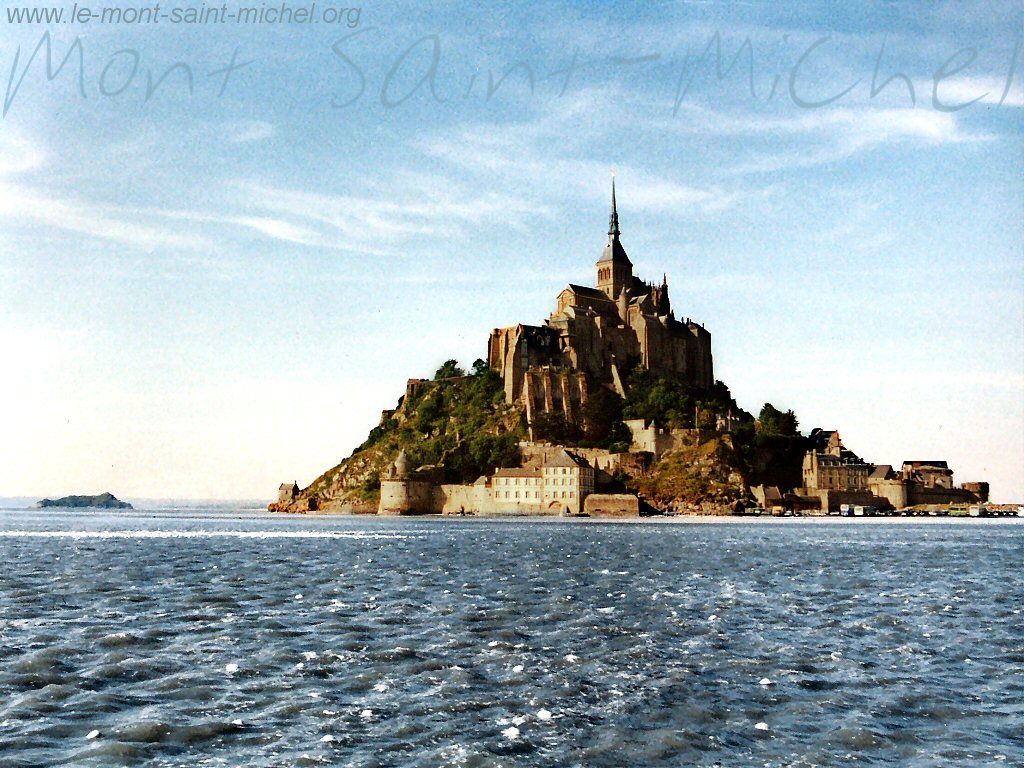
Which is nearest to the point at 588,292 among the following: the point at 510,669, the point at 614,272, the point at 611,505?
the point at 614,272

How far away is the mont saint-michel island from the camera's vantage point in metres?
132

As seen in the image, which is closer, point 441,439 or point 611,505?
point 611,505

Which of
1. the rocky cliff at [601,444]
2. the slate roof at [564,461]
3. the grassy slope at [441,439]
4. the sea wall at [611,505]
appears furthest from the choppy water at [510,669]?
the grassy slope at [441,439]

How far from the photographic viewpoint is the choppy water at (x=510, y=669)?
15.6 meters

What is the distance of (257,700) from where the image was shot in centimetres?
1811

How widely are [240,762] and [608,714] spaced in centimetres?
604

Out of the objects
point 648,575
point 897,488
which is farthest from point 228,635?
point 897,488

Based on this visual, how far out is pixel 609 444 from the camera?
140 meters

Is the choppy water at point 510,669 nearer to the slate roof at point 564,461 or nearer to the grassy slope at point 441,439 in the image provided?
the slate roof at point 564,461

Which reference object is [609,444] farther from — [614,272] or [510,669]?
[510,669]

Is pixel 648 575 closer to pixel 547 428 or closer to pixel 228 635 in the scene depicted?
pixel 228 635

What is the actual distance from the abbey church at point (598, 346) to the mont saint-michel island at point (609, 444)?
8.2 inches

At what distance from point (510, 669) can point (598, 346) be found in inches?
5151

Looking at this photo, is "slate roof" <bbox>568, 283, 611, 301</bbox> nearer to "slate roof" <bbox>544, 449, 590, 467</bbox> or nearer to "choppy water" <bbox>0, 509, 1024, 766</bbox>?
"slate roof" <bbox>544, 449, 590, 467</bbox>
